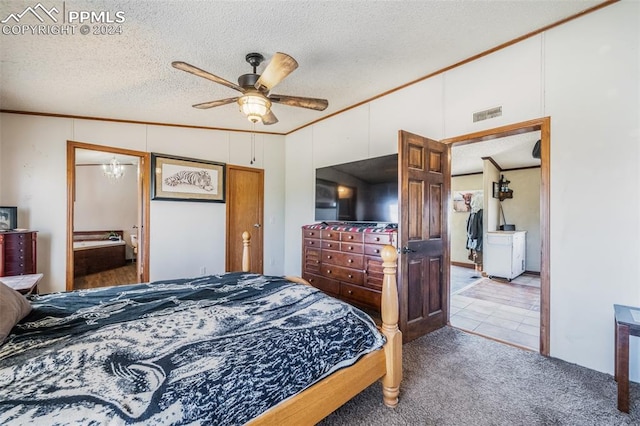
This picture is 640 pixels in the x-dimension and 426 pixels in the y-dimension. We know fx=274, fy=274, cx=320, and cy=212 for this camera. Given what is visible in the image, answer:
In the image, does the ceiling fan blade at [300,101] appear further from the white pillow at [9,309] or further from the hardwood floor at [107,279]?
the hardwood floor at [107,279]

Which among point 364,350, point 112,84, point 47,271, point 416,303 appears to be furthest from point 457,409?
point 47,271

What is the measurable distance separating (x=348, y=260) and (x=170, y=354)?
94.4 inches

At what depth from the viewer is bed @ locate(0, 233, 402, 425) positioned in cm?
84

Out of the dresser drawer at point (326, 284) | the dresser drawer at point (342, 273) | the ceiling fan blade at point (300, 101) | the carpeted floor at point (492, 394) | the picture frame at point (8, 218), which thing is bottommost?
the carpeted floor at point (492, 394)

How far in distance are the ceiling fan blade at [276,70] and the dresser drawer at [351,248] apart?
189 cm

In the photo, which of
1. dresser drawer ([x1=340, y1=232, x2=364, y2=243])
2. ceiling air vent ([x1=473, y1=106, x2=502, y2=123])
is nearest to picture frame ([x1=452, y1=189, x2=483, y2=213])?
ceiling air vent ([x1=473, y1=106, x2=502, y2=123])

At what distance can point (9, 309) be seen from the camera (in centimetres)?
125

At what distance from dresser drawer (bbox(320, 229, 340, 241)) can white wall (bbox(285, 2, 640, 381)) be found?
1974mm

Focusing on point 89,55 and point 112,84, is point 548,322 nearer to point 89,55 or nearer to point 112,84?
point 89,55

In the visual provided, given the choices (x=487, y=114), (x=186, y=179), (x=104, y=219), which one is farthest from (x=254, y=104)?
(x=104, y=219)

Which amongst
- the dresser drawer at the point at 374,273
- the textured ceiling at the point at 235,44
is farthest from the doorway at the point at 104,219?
the dresser drawer at the point at 374,273

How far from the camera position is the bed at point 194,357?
844mm

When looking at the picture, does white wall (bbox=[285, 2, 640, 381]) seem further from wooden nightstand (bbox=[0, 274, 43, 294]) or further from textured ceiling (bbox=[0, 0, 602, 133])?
wooden nightstand (bbox=[0, 274, 43, 294])

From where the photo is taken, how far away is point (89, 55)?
236 centimetres
